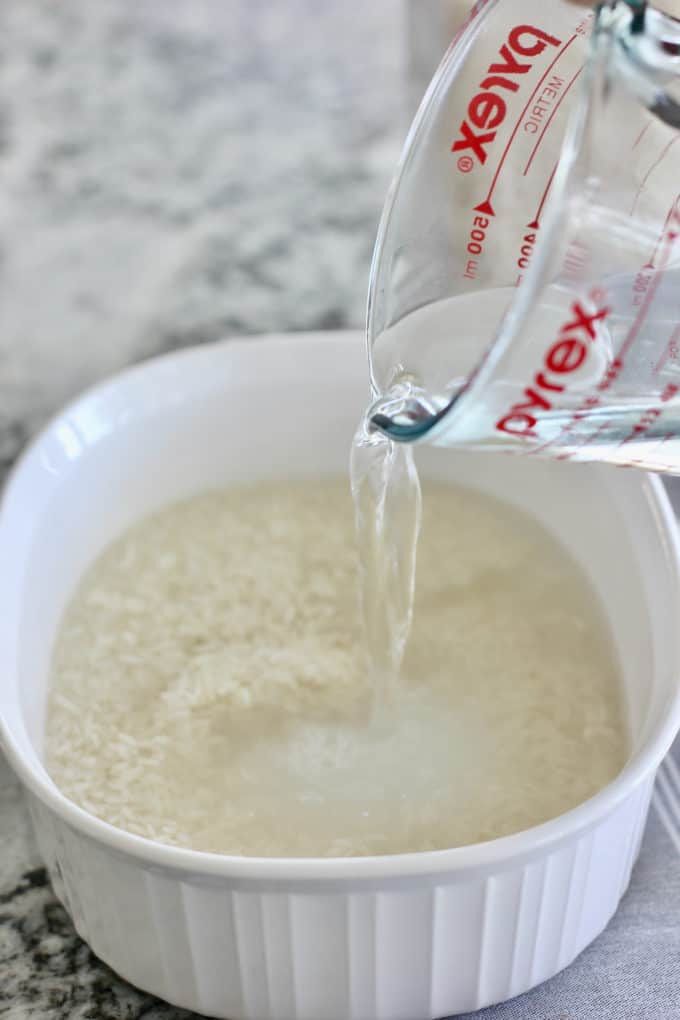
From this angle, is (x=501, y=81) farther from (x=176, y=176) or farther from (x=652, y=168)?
(x=176, y=176)

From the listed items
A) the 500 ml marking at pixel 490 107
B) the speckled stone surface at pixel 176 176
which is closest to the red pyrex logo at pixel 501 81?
the 500 ml marking at pixel 490 107

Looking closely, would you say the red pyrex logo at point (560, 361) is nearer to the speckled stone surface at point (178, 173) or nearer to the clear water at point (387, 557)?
the clear water at point (387, 557)

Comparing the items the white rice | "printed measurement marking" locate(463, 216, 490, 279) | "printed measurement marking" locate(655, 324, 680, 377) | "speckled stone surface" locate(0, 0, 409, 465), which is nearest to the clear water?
the white rice

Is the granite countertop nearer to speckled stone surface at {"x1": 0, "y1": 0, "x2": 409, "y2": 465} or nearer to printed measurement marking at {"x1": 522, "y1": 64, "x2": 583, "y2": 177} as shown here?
speckled stone surface at {"x1": 0, "y1": 0, "x2": 409, "y2": 465}

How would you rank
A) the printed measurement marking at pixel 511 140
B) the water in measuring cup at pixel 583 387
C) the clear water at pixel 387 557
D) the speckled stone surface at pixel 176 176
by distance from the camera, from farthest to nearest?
the speckled stone surface at pixel 176 176 → the clear water at pixel 387 557 → the printed measurement marking at pixel 511 140 → the water in measuring cup at pixel 583 387

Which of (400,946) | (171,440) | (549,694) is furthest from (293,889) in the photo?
(171,440)

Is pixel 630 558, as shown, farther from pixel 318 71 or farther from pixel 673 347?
pixel 318 71
